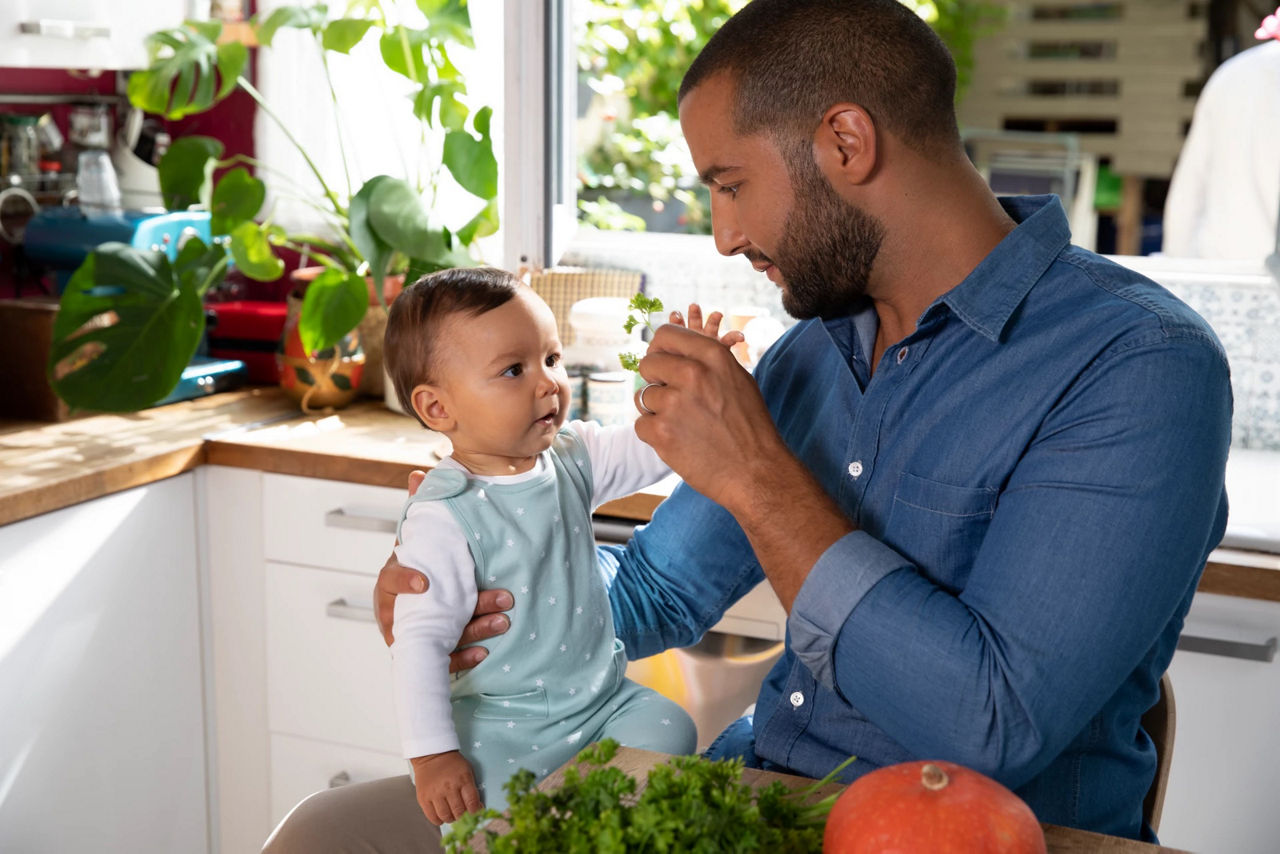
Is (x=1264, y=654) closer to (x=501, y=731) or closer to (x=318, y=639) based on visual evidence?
(x=501, y=731)

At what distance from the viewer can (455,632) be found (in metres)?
1.26

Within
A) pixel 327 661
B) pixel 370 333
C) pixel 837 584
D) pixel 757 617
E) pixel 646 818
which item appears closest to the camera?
pixel 646 818

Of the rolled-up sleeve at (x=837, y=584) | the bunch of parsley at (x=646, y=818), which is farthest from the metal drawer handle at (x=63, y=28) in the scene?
the bunch of parsley at (x=646, y=818)

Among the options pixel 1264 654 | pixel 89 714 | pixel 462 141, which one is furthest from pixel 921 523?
pixel 89 714

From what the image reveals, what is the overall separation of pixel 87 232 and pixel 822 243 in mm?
1744

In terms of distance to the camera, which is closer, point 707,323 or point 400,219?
point 707,323

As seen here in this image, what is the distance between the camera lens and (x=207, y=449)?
7.30 ft

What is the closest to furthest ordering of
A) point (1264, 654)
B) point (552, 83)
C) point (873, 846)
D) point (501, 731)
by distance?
point (873, 846) < point (501, 731) < point (1264, 654) < point (552, 83)

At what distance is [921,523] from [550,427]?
39cm

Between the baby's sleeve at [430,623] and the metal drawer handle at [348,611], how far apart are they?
0.92 metres

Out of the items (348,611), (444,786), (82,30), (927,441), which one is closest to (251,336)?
→ (82,30)

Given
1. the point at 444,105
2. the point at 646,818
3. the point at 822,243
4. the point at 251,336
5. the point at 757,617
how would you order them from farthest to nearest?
the point at 251,336 < the point at 444,105 < the point at 757,617 < the point at 822,243 < the point at 646,818

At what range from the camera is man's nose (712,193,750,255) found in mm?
1283

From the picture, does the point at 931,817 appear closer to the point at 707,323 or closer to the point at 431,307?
the point at 707,323
